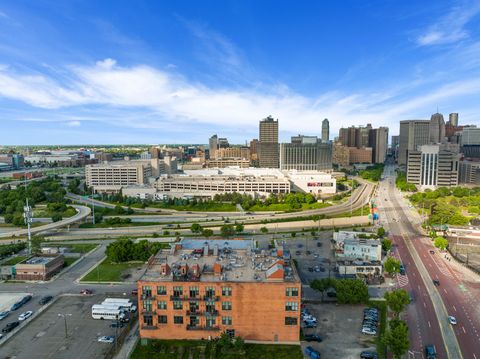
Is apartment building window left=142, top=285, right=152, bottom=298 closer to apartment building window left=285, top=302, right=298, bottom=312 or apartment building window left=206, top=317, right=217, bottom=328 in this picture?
apartment building window left=206, top=317, right=217, bottom=328

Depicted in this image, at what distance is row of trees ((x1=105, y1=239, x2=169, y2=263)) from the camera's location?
67.9 metres

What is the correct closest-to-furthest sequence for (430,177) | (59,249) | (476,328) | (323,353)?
(323,353), (476,328), (59,249), (430,177)

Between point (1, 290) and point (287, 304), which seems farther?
point (1, 290)

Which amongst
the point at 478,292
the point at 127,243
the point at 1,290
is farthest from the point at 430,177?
the point at 1,290

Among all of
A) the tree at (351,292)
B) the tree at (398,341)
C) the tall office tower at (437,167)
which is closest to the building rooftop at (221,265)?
the tree at (351,292)

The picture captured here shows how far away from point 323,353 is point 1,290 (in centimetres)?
5179

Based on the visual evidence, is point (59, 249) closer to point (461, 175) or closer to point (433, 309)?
point (433, 309)

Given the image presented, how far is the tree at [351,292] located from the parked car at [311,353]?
12512 millimetres

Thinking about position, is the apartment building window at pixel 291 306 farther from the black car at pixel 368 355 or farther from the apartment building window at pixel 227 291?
the black car at pixel 368 355

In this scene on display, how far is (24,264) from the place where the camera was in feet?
204

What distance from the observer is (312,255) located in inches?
2876

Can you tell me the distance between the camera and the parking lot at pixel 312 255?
63.3m

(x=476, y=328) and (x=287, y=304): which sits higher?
(x=287, y=304)

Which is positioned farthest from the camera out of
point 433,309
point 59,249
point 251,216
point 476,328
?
point 251,216
